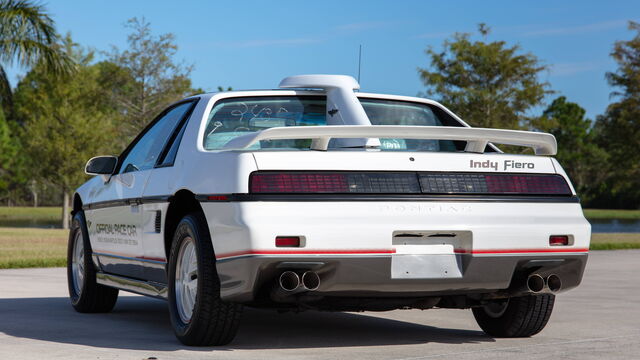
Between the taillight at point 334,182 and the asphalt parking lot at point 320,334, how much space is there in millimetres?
961

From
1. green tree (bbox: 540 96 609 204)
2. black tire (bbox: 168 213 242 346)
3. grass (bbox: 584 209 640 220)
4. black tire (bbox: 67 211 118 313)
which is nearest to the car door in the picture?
black tire (bbox: 67 211 118 313)

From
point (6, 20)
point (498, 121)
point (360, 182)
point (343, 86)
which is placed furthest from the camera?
point (498, 121)

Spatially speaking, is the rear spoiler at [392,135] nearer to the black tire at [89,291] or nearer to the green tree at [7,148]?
the black tire at [89,291]

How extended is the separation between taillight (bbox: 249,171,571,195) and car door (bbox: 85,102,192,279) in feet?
5.74

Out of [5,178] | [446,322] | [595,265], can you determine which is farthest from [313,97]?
[5,178]

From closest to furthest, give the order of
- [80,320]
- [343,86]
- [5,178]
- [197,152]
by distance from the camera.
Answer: [197,152] → [343,86] → [80,320] → [5,178]

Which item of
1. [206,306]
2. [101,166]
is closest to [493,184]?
[206,306]

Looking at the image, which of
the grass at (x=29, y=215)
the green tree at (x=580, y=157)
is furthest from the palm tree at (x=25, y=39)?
the green tree at (x=580, y=157)

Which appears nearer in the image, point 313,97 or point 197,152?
point 197,152

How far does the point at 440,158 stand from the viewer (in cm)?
577

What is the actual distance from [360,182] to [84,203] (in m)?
3.77

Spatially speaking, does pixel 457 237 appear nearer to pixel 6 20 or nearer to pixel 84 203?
pixel 84 203

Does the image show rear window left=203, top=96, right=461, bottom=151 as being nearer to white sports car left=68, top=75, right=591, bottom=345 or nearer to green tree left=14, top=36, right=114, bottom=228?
white sports car left=68, top=75, right=591, bottom=345

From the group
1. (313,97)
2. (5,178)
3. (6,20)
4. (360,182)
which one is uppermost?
(6,20)
